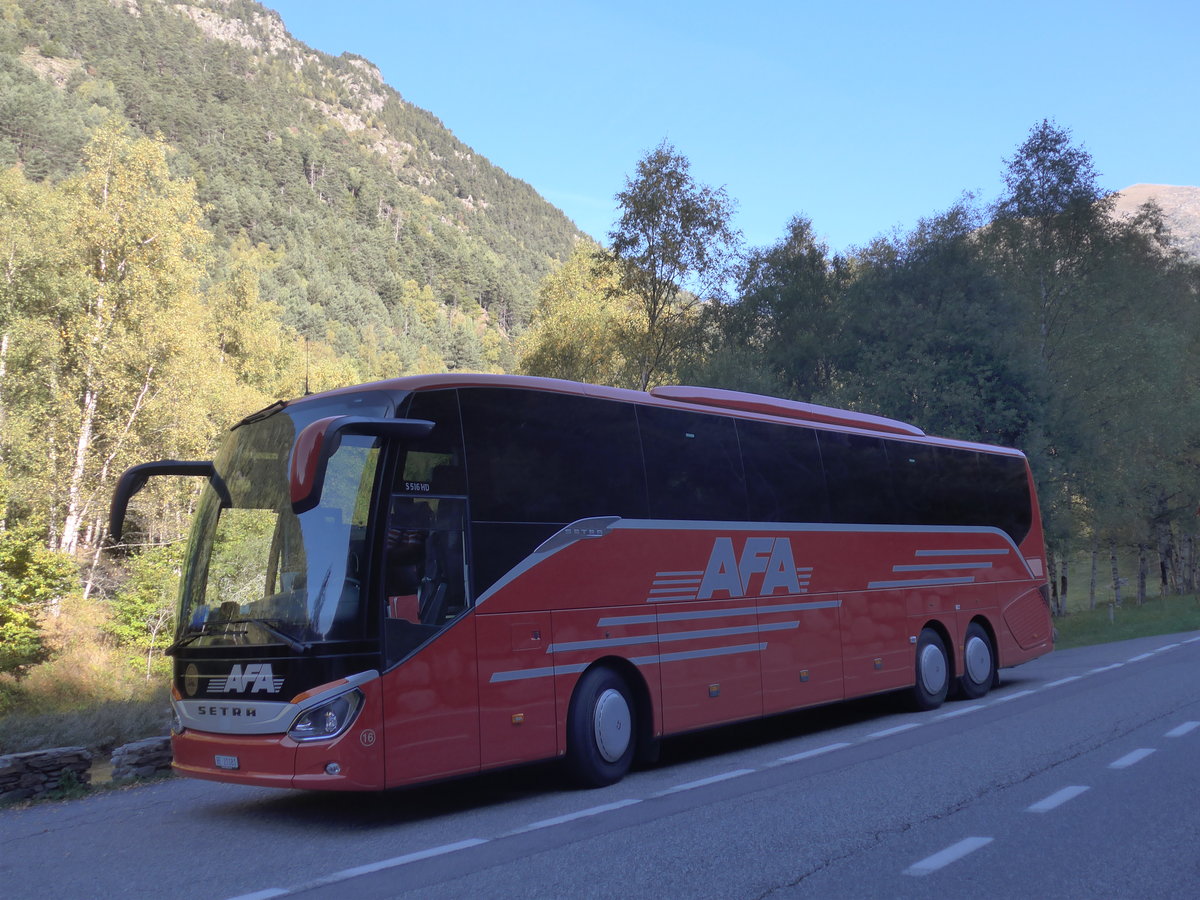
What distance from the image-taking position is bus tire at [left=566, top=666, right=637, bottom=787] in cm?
882

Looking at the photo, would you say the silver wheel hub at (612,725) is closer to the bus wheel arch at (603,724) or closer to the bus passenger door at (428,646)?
the bus wheel arch at (603,724)

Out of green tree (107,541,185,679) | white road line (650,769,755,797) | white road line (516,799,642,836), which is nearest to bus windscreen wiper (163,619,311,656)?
white road line (516,799,642,836)

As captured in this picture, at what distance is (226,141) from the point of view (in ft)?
611

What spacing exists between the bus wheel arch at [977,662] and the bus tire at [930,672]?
48 cm

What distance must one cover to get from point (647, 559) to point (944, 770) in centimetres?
317

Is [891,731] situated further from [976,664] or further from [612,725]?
[612,725]

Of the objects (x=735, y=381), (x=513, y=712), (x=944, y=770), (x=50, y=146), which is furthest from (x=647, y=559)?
(x=50, y=146)

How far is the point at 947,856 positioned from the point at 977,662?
975 centimetres

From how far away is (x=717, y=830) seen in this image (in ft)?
22.7

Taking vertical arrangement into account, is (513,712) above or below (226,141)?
below

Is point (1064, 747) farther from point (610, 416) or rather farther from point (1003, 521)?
point (1003, 521)

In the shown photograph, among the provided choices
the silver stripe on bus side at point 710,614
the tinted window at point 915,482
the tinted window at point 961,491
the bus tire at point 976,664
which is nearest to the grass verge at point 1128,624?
the bus tire at point 976,664

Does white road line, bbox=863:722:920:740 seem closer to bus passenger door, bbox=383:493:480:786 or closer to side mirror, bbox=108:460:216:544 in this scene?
bus passenger door, bbox=383:493:480:786

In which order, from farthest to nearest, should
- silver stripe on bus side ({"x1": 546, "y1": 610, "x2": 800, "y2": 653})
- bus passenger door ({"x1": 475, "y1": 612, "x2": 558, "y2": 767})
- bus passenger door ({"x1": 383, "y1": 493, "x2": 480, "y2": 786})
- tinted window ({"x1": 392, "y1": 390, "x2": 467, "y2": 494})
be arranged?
silver stripe on bus side ({"x1": 546, "y1": 610, "x2": 800, "y2": 653}) < bus passenger door ({"x1": 475, "y1": 612, "x2": 558, "y2": 767}) < tinted window ({"x1": 392, "y1": 390, "x2": 467, "y2": 494}) < bus passenger door ({"x1": 383, "y1": 493, "x2": 480, "y2": 786})
